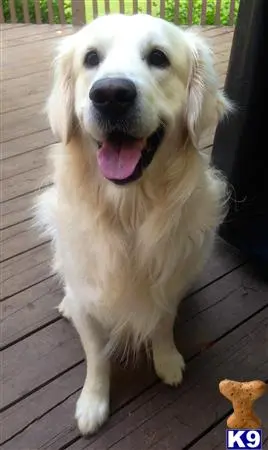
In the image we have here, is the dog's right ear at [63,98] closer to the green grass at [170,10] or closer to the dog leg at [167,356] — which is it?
the dog leg at [167,356]

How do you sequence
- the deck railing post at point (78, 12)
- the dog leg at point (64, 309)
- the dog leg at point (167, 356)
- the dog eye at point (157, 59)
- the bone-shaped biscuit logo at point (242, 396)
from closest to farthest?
the bone-shaped biscuit logo at point (242, 396), the dog eye at point (157, 59), the dog leg at point (167, 356), the dog leg at point (64, 309), the deck railing post at point (78, 12)

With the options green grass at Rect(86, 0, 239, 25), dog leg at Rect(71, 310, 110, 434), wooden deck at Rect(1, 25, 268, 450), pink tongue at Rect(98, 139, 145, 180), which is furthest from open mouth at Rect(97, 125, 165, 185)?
green grass at Rect(86, 0, 239, 25)

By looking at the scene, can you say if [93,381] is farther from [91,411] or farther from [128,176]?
[128,176]

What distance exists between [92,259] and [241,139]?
0.78 meters

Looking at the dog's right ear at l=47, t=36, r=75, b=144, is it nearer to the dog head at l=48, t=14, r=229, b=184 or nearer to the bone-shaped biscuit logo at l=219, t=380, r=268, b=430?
the dog head at l=48, t=14, r=229, b=184

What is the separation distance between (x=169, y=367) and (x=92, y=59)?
0.93 metres

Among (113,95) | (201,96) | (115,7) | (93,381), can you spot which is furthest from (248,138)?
(115,7)

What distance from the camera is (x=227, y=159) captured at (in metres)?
2.02

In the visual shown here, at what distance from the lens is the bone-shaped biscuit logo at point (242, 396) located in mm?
1075

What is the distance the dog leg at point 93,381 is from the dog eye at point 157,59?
71 centimetres

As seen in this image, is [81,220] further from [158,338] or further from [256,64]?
[256,64]

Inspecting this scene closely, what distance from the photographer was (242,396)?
42.8 inches

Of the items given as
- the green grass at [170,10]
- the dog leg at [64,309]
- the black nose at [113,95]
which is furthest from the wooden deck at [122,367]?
the green grass at [170,10]

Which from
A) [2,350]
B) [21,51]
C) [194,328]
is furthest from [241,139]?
[21,51]
